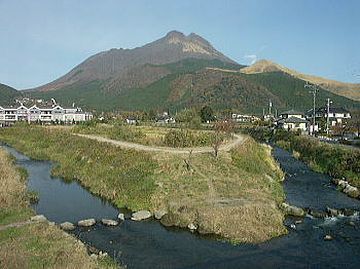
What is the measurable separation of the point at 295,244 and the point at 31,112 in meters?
97.9

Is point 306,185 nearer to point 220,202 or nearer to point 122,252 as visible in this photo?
point 220,202

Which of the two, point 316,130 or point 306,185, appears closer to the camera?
point 306,185

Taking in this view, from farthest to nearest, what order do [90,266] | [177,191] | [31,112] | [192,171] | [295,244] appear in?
[31,112] → [192,171] → [177,191] → [295,244] → [90,266]

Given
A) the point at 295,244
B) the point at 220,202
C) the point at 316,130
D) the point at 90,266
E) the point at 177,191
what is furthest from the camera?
the point at 316,130

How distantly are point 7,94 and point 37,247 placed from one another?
6995 inches

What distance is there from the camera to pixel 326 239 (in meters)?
19.9

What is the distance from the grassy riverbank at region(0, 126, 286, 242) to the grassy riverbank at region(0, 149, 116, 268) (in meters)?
5.93

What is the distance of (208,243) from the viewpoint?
1914 cm

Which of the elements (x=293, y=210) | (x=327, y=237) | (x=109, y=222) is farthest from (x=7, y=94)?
(x=327, y=237)

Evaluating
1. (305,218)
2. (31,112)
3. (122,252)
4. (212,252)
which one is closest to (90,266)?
(122,252)

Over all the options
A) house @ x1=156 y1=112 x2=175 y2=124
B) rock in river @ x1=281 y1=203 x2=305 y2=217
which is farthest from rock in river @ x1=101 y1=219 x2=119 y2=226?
house @ x1=156 y1=112 x2=175 y2=124

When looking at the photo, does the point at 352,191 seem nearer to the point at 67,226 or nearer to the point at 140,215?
the point at 140,215

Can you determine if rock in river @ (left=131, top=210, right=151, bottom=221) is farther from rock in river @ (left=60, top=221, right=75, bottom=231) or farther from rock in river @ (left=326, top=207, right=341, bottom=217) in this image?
rock in river @ (left=326, top=207, right=341, bottom=217)

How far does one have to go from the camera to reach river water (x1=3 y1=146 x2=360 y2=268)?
56.0 feet
